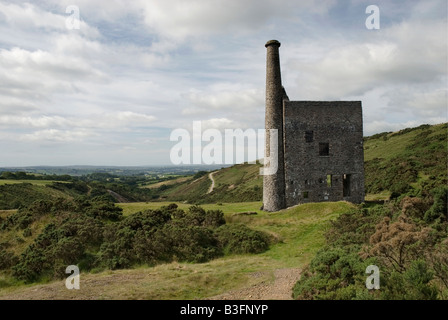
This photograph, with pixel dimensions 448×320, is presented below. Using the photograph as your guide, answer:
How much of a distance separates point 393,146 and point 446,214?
47.7 meters

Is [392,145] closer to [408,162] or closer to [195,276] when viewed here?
[408,162]

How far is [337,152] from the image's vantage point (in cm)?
2723

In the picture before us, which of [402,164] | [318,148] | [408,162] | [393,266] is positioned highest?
[318,148]

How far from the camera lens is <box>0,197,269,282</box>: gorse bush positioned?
625 inches

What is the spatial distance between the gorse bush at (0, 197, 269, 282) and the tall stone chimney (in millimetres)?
6325

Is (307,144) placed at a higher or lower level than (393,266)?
higher

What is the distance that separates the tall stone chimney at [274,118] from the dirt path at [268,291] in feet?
48.4

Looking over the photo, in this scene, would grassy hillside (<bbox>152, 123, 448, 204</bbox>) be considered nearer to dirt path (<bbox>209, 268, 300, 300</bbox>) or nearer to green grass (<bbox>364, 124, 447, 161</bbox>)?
green grass (<bbox>364, 124, 447, 161</bbox>)

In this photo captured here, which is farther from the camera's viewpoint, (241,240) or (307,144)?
(307,144)

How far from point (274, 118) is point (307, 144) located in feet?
12.6

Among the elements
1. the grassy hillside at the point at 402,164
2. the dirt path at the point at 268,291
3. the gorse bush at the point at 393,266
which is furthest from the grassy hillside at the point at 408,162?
the dirt path at the point at 268,291

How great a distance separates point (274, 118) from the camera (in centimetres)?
2714

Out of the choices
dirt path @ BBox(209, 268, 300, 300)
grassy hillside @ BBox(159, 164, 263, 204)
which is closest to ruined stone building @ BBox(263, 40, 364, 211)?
dirt path @ BBox(209, 268, 300, 300)

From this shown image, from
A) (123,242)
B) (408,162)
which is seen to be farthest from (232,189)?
(123,242)
